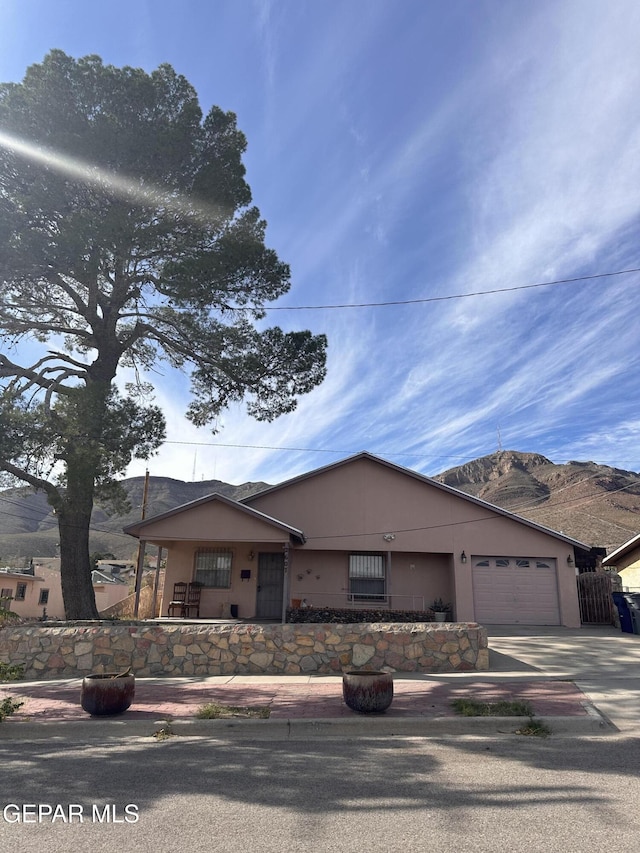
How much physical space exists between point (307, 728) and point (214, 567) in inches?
507

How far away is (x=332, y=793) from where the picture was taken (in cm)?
466

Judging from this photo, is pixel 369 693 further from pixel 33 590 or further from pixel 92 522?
pixel 92 522

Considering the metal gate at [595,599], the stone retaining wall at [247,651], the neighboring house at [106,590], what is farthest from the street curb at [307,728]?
the neighboring house at [106,590]

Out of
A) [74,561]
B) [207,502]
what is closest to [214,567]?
[207,502]

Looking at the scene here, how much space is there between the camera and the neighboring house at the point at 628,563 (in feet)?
67.5

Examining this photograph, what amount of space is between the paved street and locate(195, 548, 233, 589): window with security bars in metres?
12.4

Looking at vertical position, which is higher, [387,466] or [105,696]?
[387,466]

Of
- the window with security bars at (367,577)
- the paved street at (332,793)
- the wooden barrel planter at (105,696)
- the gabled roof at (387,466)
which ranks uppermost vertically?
the gabled roof at (387,466)

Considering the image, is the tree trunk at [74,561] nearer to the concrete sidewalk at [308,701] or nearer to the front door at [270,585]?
the concrete sidewalk at [308,701]

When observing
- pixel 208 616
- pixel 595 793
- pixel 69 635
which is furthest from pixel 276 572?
pixel 595 793

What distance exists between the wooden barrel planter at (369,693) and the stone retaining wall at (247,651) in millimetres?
3434

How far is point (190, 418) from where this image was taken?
17.1 metres

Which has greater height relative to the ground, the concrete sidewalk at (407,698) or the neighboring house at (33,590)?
the neighboring house at (33,590)

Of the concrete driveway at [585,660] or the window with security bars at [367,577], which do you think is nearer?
the concrete driveway at [585,660]
